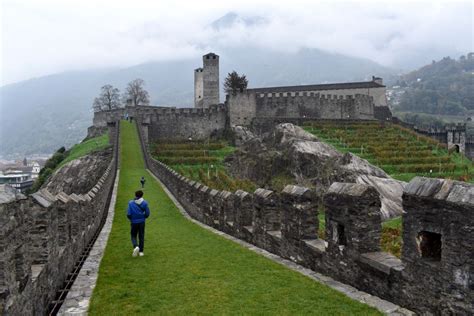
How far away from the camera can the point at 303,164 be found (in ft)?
146

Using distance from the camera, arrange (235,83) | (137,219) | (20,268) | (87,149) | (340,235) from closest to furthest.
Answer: (20,268) < (340,235) < (137,219) < (87,149) < (235,83)

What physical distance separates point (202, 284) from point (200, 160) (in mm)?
41636

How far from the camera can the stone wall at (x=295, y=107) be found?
63094mm

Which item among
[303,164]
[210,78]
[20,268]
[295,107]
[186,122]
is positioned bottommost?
[303,164]

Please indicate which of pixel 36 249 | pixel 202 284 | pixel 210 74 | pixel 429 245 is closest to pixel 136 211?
pixel 202 284

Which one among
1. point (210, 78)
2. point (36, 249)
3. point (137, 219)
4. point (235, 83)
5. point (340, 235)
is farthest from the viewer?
point (210, 78)

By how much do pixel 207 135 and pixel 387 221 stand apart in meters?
37.4

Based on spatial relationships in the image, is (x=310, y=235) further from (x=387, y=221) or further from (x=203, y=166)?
(x=203, y=166)

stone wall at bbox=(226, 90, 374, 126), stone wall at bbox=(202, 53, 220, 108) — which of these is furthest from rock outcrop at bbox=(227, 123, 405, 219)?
stone wall at bbox=(202, 53, 220, 108)

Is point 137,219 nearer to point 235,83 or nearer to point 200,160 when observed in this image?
point 200,160

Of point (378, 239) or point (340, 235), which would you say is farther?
Answer: point (340, 235)

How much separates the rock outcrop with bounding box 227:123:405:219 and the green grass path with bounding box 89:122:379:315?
76.7ft

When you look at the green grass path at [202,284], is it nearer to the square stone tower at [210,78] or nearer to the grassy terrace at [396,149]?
the grassy terrace at [396,149]

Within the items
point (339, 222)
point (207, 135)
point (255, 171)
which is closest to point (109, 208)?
point (339, 222)
